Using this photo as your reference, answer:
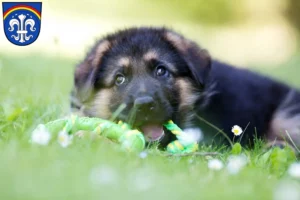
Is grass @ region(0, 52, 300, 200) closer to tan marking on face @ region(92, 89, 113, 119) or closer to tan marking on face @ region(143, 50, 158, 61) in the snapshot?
tan marking on face @ region(92, 89, 113, 119)

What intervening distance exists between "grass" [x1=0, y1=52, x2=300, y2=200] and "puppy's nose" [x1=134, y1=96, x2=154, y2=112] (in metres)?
0.44

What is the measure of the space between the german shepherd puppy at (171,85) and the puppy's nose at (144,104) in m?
0.17

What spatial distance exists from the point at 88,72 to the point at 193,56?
80cm

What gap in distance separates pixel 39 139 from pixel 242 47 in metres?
8.38

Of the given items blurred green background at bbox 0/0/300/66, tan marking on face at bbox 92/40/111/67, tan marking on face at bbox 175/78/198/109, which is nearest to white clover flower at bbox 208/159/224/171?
tan marking on face at bbox 175/78/198/109

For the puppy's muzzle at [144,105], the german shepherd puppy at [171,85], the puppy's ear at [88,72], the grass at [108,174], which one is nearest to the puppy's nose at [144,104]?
the puppy's muzzle at [144,105]

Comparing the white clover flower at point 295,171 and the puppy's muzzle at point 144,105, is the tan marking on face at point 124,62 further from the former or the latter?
the white clover flower at point 295,171

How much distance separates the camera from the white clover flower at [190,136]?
3.77m

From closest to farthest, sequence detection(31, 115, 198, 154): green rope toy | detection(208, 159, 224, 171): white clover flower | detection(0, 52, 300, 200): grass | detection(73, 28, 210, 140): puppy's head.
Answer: detection(0, 52, 300, 200): grass
detection(208, 159, 224, 171): white clover flower
detection(31, 115, 198, 154): green rope toy
detection(73, 28, 210, 140): puppy's head

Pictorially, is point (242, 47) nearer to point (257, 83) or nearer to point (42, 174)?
point (257, 83)

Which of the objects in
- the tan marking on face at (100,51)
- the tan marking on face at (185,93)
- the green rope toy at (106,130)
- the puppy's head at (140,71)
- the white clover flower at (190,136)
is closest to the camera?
the green rope toy at (106,130)

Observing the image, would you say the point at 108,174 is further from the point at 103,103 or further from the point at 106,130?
the point at 103,103

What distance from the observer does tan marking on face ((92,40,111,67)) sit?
14.7 ft

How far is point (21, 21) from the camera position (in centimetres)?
417
